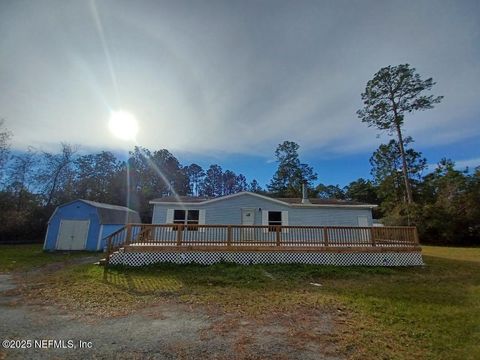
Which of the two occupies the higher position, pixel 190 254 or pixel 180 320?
pixel 190 254

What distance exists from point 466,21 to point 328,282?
1019 centimetres

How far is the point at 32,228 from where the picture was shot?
23.9 m

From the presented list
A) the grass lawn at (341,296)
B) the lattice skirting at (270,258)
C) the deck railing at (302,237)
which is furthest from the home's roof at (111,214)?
the lattice skirting at (270,258)

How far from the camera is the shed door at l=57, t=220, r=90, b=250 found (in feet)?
58.7

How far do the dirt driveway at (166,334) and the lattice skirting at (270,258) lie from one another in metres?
4.58

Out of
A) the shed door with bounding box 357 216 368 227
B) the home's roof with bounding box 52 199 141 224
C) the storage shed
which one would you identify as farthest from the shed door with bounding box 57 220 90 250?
the shed door with bounding box 357 216 368 227

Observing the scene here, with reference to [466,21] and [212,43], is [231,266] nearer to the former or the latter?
[212,43]

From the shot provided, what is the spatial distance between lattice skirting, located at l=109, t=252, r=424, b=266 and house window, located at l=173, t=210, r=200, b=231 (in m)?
3.87

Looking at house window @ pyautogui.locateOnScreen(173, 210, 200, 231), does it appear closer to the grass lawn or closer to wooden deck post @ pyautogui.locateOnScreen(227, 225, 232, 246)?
wooden deck post @ pyautogui.locateOnScreen(227, 225, 232, 246)

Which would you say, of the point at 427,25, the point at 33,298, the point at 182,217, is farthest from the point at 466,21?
the point at 33,298

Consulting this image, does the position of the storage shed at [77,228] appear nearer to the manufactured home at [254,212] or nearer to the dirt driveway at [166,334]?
the manufactured home at [254,212]

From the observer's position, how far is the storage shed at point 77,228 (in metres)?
17.9

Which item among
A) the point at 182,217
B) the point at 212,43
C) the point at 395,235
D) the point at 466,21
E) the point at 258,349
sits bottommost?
the point at 258,349

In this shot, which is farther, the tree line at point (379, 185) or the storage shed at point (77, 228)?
the tree line at point (379, 185)
